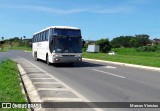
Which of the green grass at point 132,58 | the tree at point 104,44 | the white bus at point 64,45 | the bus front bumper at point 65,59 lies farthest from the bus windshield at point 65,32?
the tree at point 104,44

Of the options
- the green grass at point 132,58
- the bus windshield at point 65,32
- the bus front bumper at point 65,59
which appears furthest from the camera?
the green grass at point 132,58

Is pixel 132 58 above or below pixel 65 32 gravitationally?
below

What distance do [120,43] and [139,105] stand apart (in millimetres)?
183217

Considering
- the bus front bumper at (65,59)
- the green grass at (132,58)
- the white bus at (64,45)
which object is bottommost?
the green grass at (132,58)

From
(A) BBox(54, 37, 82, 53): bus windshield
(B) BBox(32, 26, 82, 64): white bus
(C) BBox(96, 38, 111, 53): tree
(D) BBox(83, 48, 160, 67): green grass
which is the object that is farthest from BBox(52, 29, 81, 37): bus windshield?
(C) BBox(96, 38, 111, 53): tree

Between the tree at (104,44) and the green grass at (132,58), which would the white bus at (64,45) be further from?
the tree at (104,44)

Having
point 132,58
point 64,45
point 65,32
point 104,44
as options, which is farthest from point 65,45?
point 104,44

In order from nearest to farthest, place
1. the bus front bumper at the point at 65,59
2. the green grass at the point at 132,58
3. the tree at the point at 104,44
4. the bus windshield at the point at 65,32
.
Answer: the bus front bumper at the point at 65,59 → the bus windshield at the point at 65,32 → the green grass at the point at 132,58 → the tree at the point at 104,44

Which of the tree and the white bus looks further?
the tree

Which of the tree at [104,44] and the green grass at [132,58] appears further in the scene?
the tree at [104,44]

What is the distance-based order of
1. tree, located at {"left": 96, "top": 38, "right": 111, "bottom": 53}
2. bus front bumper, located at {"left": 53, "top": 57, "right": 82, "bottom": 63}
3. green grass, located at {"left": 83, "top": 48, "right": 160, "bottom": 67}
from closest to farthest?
1. bus front bumper, located at {"left": 53, "top": 57, "right": 82, "bottom": 63}
2. green grass, located at {"left": 83, "top": 48, "right": 160, "bottom": 67}
3. tree, located at {"left": 96, "top": 38, "right": 111, "bottom": 53}

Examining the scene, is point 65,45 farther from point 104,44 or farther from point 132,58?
point 104,44

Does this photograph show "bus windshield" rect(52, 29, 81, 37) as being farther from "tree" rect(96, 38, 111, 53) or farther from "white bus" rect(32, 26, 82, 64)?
"tree" rect(96, 38, 111, 53)

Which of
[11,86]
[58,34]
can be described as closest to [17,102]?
[11,86]
